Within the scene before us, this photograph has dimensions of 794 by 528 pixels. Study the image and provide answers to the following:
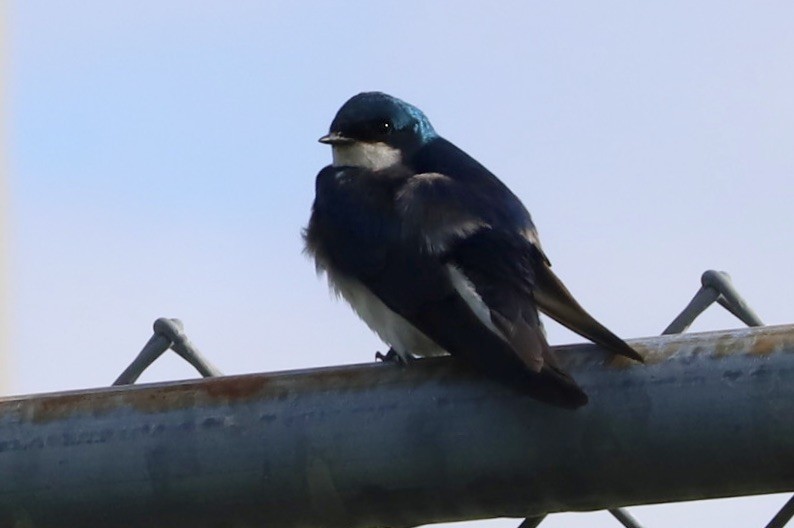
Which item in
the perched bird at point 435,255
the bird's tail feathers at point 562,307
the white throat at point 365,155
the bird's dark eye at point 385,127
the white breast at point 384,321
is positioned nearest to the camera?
the bird's tail feathers at point 562,307

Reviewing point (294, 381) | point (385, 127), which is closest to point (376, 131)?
point (385, 127)

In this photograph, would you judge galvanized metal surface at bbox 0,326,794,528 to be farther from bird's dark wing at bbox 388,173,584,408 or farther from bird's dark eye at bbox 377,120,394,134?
bird's dark eye at bbox 377,120,394,134

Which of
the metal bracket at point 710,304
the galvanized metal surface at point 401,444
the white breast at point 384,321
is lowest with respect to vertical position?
the galvanized metal surface at point 401,444

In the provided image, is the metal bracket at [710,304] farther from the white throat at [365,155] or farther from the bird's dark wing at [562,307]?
the white throat at [365,155]

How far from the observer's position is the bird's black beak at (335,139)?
234cm

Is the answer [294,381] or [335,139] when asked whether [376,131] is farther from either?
[294,381]

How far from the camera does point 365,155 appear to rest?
235 centimetres

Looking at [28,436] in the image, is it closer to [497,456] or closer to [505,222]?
[497,456]

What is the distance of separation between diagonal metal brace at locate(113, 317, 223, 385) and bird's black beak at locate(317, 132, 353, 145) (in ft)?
3.12

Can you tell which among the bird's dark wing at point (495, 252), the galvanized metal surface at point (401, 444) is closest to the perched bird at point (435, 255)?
the bird's dark wing at point (495, 252)

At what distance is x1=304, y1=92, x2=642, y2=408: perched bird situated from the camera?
1.44 meters

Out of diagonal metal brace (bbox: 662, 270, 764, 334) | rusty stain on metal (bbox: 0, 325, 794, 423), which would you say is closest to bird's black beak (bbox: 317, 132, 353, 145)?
diagonal metal brace (bbox: 662, 270, 764, 334)

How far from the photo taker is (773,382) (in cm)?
100

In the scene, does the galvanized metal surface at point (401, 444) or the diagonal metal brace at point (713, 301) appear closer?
the galvanized metal surface at point (401, 444)
